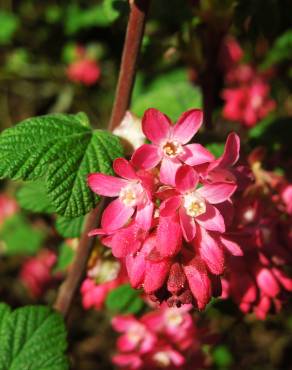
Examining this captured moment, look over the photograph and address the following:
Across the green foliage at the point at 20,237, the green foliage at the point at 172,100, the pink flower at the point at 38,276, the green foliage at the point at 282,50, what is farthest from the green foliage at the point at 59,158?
the green foliage at the point at 20,237

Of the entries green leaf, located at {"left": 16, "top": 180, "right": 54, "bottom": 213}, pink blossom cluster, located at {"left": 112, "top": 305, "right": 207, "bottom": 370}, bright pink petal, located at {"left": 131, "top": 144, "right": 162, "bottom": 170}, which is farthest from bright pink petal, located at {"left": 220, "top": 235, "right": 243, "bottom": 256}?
pink blossom cluster, located at {"left": 112, "top": 305, "right": 207, "bottom": 370}

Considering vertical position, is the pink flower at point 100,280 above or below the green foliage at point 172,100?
below

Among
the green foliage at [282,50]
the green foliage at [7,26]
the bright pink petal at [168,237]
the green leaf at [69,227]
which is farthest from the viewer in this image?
the green foliage at [7,26]

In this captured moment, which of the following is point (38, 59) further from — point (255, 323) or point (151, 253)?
point (151, 253)

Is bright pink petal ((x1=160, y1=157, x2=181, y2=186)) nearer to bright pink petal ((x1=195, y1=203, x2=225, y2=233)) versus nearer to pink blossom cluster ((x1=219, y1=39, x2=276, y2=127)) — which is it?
bright pink petal ((x1=195, y1=203, x2=225, y2=233))

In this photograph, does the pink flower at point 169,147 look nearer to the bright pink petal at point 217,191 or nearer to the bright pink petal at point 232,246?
the bright pink petal at point 217,191
